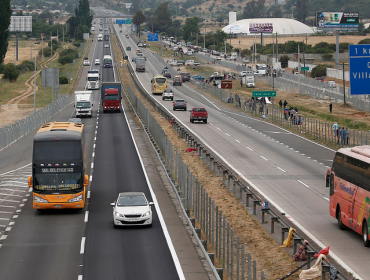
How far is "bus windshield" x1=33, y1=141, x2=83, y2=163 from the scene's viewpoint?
29.7 m

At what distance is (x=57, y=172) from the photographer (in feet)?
97.6

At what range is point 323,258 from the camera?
17.3m

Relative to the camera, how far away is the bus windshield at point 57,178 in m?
29.7

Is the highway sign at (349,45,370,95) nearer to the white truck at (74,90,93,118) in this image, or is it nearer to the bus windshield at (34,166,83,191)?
the bus windshield at (34,166,83,191)

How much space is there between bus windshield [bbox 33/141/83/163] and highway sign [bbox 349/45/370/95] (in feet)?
48.1

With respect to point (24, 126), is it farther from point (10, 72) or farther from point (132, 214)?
point (10, 72)

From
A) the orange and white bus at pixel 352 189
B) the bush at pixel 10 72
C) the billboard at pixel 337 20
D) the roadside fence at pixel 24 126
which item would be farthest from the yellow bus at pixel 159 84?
the orange and white bus at pixel 352 189

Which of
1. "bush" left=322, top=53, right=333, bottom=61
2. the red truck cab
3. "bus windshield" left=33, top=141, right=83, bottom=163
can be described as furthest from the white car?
"bush" left=322, top=53, right=333, bottom=61

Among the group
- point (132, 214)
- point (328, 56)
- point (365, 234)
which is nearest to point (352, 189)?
point (365, 234)

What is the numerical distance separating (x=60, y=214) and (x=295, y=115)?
41537 mm

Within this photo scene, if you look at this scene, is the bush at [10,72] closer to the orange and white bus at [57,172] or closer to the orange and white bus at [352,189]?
the orange and white bus at [57,172]

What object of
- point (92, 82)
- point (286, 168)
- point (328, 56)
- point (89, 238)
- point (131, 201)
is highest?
point (328, 56)

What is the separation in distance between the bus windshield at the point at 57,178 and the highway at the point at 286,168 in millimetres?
9927

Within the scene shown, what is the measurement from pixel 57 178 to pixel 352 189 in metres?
13.8
